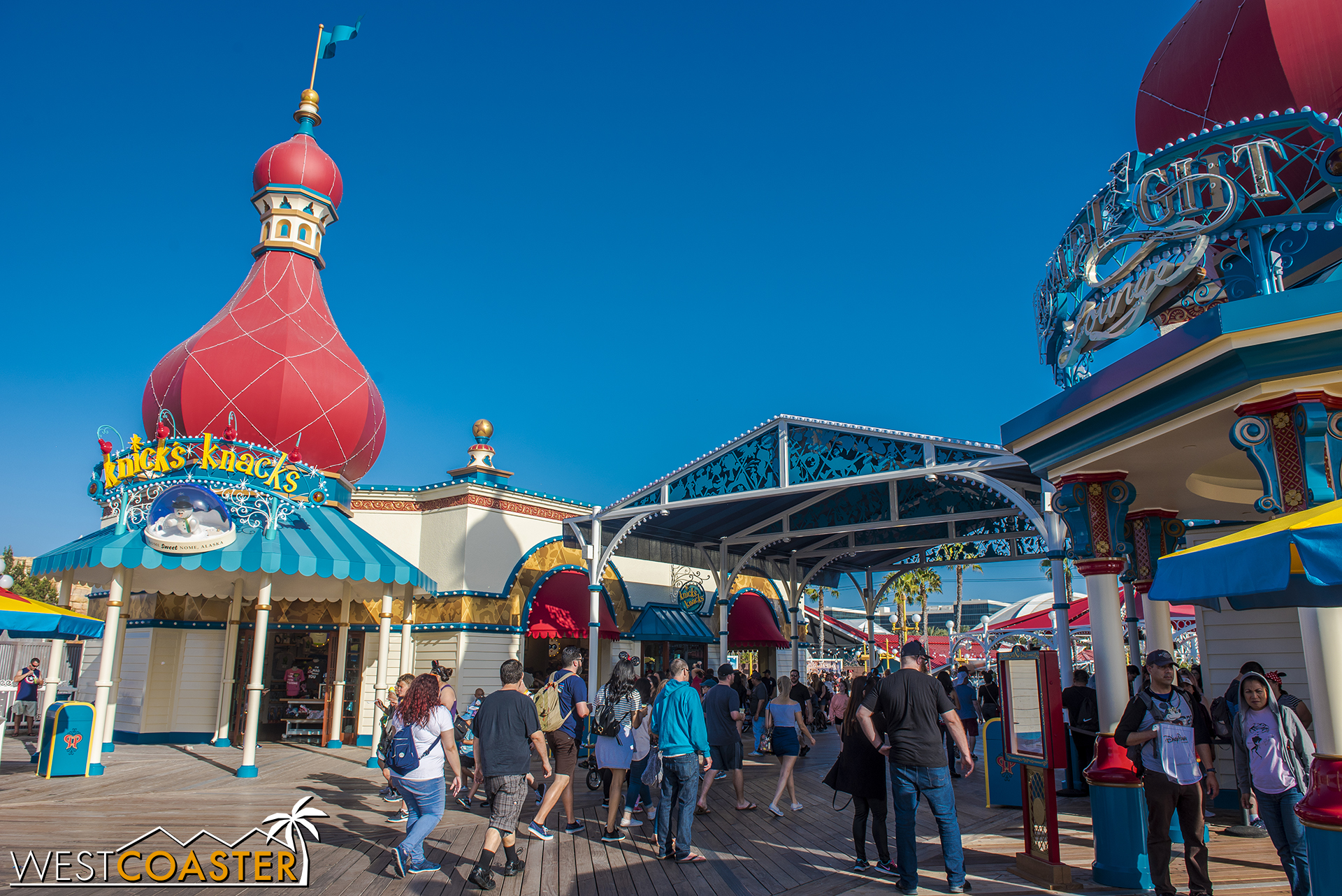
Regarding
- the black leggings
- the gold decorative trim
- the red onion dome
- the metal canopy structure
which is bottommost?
the black leggings

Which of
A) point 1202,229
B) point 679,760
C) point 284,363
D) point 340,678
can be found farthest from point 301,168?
point 1202,229

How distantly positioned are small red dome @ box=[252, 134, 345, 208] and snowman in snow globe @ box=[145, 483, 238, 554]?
30.5 ft

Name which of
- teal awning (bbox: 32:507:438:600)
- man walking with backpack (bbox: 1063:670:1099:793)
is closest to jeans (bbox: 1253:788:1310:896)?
man walking with backpack (bbox: 1063:670:1099:793)

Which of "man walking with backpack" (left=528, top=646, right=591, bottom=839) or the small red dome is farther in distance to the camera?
the small red dome

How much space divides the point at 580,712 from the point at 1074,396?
17.2 ft

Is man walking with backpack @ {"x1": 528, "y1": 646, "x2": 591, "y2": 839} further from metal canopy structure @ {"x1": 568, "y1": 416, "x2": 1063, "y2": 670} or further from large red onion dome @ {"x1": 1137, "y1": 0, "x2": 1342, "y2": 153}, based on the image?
large red onion dome @ {"x1": 1137, "y1": 0, "x2": 1342, "y2": 153}

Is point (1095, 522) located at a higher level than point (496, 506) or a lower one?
lower

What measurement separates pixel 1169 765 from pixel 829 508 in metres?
13.1

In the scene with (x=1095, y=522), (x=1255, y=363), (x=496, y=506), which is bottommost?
(x=1095, y=522)

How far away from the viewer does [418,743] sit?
257 inches

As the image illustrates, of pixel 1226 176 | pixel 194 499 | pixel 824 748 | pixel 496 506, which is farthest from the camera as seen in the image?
pixel 496 506

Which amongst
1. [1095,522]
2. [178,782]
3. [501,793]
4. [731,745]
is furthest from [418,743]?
[178,782]

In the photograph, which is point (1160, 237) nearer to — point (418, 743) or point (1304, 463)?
point (1304, 463)

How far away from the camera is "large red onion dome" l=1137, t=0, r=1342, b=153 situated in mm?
8664
